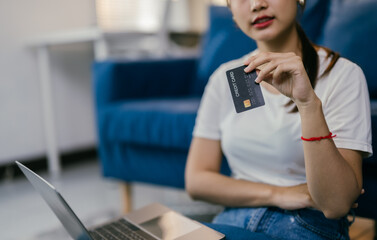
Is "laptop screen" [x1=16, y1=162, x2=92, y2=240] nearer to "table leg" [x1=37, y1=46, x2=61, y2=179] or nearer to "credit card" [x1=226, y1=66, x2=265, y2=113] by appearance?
"credit card" [x1=226, y1=66, x2=265, y2=113]

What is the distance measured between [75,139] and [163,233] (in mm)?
2197

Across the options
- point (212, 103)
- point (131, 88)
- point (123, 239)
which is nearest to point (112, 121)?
point (131, 88)

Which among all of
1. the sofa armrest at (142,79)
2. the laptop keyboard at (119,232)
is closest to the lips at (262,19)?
the laptop keyboard at (119,232)

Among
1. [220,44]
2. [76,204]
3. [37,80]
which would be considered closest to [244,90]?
[220,44]

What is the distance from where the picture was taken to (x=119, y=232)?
2.22ft

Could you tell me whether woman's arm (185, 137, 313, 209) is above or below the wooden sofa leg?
above

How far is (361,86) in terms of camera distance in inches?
26.5

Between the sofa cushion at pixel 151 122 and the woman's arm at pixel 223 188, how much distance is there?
39 cm

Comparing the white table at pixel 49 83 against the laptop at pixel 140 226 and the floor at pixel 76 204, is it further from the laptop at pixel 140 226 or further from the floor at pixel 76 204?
the laptop at pixel 140 226

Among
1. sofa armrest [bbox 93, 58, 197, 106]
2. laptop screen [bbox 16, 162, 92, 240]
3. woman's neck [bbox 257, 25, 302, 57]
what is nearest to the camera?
laptop screen [bbox 16, 162, 92, 240]

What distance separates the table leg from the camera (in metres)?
2.37

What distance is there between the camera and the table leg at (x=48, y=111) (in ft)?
7.77

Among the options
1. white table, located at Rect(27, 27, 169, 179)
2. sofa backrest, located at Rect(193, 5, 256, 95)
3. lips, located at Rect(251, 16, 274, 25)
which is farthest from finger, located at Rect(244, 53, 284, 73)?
white table, located at Rect(27, 27, 169, 179)

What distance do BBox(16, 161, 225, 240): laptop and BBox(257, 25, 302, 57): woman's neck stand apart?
1.23 ft
